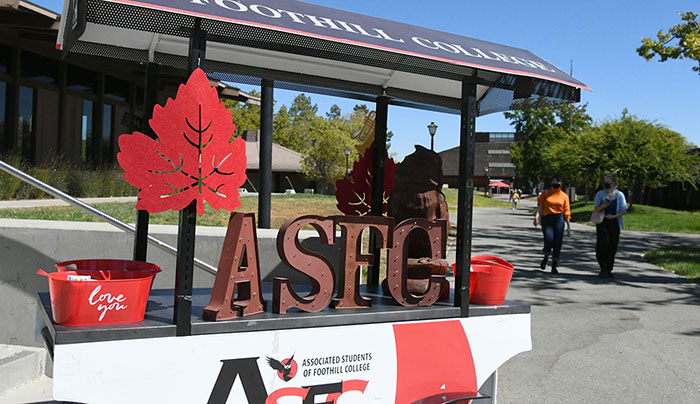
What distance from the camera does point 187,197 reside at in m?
2.52

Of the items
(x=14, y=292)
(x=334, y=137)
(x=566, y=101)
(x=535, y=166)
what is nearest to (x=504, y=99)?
(x=566, y=101)

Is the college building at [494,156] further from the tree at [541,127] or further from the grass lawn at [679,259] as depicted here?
the grass lawn at [679,259]

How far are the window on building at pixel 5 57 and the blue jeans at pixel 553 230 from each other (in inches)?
517

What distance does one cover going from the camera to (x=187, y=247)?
2.55 meters

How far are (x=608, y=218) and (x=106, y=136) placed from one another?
15.8 m

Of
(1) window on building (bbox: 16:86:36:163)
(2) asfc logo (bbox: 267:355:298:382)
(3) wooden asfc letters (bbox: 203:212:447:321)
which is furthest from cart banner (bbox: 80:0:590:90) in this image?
(1) window on building (bbox: 16:86:36:163)

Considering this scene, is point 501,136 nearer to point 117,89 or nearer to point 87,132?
point 117,89

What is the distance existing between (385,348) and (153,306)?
48.1 inches

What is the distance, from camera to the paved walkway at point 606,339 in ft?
15.3

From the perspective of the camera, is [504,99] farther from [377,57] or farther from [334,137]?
[334,137]

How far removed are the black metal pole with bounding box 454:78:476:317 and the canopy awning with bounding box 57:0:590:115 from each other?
16 cm

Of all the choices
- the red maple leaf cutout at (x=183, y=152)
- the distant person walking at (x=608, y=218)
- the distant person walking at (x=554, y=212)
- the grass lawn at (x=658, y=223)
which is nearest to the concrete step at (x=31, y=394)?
the red maple leaf cutout at (x=183, y=152)

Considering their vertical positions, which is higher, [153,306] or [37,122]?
[37,122]

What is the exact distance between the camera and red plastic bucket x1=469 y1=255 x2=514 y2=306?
355 cm
